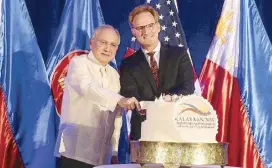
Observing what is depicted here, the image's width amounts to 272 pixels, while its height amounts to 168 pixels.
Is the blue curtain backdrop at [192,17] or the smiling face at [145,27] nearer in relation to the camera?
the smiling face at [145,27]

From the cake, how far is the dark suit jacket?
791 millimetres

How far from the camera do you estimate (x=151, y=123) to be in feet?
5.16

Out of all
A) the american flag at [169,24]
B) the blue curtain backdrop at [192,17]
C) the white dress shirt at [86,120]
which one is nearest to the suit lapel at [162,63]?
the white dress shirt at [86,120]

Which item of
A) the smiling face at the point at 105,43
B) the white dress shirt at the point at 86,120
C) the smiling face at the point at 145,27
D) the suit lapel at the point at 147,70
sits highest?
the smiling face at the point at 145,27

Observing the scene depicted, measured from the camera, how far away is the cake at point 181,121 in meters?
1.54

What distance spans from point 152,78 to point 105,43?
302 millimetres

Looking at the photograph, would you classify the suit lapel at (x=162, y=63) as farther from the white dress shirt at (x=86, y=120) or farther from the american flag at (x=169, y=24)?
the american flag at (x=169, y=24)

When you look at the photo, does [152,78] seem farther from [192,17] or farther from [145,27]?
[192,17]

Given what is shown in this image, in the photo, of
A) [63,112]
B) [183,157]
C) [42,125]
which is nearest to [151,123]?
[183,157]

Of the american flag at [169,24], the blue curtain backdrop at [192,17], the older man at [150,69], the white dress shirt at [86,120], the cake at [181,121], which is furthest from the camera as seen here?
the blue curtain backdrop at [192,17]

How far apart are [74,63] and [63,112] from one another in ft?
0.91

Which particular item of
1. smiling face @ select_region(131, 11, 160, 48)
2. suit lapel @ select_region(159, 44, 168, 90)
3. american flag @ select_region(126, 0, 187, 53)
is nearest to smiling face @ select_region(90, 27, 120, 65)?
smiling face @ select_region(131, 11, 160, 48)

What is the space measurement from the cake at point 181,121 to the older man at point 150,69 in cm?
78

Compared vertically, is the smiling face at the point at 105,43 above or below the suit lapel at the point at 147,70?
above
